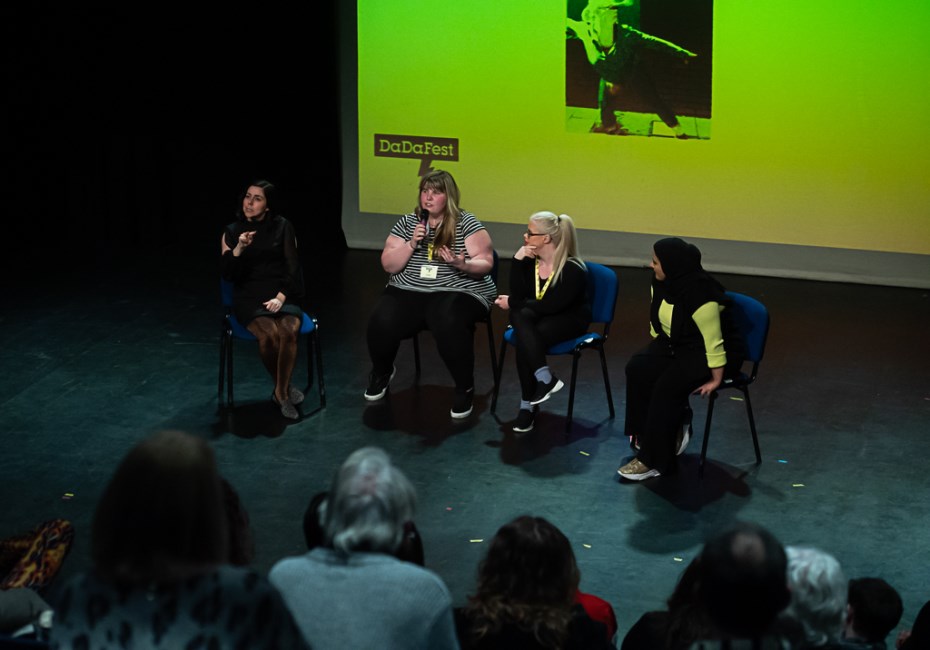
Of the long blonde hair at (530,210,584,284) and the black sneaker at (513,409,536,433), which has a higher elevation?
the long blonde hair at (530,210,584,284)

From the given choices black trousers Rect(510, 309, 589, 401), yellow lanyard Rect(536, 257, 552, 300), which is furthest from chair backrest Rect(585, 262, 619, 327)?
yellow lanyard Rect(536, 257, 552, 300)

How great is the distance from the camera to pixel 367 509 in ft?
8.27

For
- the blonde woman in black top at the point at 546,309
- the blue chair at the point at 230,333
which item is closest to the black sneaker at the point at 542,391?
the blonde woman in black top at the point at 546,309

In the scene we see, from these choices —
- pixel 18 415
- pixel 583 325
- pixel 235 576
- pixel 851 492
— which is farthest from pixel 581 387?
pixel 235 576

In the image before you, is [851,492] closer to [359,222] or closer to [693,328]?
[693,328]

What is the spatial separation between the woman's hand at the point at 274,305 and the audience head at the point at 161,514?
3.90m

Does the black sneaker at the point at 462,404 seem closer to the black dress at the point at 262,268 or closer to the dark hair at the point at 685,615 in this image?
the black dress at the point at 262,268

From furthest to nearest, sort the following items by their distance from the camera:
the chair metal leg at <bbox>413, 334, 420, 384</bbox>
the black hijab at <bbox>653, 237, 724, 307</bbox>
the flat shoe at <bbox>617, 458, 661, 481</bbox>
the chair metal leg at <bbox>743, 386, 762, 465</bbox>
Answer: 1. the chair metal leg at <bbox>413, 334, 420, 384</bbox>
2. the chair metal leg at <bbox>743, 386, 762, 465</bbox>
3. the flat shoe at <bbox>617, 458, 661, 481</bbox>
4. the black hijab at <bbox>653, 237, 724, 307</bbox>

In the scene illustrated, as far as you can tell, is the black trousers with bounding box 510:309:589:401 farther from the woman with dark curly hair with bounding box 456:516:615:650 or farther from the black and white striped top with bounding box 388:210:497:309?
the woman with dark curly hair with bounding box 456:516:615:650

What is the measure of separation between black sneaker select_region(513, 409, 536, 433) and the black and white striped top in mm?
657

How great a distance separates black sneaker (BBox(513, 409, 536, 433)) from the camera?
5.92 metres

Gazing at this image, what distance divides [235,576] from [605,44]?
7076mm

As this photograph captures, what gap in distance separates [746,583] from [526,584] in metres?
0.56

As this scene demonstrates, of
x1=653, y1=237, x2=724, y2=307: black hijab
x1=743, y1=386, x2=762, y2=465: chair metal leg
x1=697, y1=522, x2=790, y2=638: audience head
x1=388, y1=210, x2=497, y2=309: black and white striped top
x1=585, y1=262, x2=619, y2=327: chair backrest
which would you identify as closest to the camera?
x1=697, y1=522, x2=790, y2=638: audience head
